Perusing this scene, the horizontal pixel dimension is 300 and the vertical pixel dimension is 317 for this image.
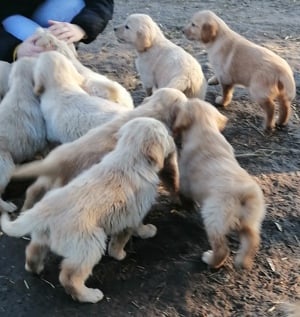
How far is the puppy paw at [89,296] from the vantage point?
3.40 metres

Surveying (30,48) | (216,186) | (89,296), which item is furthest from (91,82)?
(89,296)

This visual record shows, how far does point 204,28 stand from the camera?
18.3 feet

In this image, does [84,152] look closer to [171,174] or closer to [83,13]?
[171,174]

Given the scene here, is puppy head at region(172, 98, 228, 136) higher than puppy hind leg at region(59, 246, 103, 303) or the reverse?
higher

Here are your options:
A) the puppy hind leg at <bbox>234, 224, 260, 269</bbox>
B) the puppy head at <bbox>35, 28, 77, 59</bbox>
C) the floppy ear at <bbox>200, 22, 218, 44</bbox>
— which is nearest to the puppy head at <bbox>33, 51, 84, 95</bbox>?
the puppy head at <bbox>35, 28, 77, 59</bbox>

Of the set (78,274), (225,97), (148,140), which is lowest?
(225,97)

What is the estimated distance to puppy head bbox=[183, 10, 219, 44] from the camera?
18.2 ft

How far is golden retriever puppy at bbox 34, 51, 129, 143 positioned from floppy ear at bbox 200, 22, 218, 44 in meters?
1.38

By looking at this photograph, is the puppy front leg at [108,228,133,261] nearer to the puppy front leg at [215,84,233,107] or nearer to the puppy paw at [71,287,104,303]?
the puppy paw at [71,287,104,303]

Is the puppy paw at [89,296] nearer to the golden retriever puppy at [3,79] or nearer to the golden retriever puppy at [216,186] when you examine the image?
the golden retriever puppy at [216,186]

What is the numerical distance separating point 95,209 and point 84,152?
0.62m

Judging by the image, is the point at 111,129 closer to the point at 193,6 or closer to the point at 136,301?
the point at 136,301

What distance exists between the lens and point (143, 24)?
5.60m

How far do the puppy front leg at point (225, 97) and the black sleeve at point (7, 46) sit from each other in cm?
181
